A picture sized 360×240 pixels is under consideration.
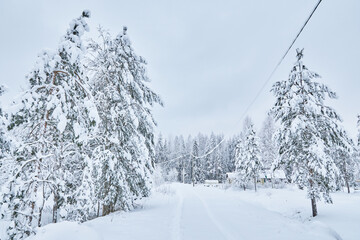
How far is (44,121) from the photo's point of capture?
511 centimetres

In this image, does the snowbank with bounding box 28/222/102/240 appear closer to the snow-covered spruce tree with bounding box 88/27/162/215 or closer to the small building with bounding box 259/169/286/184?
the snow-covered spruce tree with bounding box 88/27/162/215

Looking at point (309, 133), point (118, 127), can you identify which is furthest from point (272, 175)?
point (118, 127)

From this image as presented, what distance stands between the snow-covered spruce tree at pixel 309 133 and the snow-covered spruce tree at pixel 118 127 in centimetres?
896

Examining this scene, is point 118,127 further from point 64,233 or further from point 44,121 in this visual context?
point 64,233

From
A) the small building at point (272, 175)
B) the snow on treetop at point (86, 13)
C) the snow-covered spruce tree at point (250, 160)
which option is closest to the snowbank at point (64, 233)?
the snow on treetop at point (86, 13)

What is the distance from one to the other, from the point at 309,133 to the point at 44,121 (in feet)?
43.6

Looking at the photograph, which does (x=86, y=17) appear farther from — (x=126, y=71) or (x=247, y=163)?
(x=247, y=163)

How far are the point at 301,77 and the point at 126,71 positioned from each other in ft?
36.4

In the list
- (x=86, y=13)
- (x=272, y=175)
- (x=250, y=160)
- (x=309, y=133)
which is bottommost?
(x=272, y=175)

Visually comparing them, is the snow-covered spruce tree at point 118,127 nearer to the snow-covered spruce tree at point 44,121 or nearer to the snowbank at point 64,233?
the snow-covered spruce tree at point 44,121

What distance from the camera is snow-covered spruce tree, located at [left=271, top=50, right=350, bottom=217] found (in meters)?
10.3

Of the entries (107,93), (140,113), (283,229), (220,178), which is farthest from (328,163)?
(220,178)

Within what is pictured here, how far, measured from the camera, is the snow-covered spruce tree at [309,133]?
10.3 metres

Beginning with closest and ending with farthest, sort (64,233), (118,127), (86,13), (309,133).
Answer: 1. (64,233)
2. (86,13)
3. (118,127)
4. (309,133)
